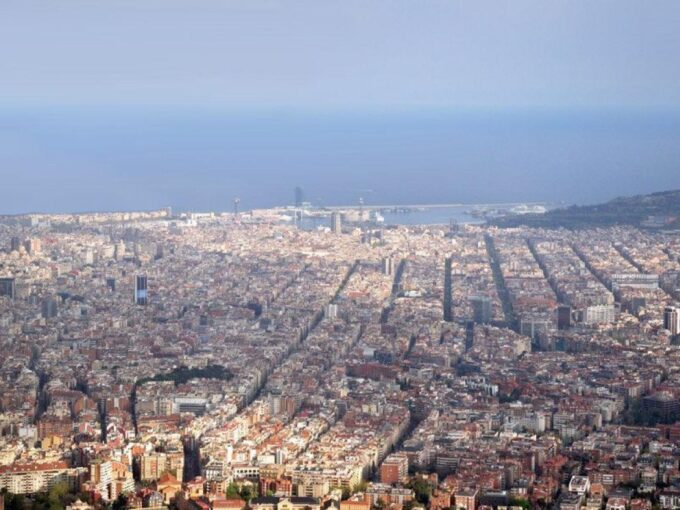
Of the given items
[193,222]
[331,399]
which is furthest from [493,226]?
[331,399]

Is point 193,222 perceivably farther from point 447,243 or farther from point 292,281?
point 292,281

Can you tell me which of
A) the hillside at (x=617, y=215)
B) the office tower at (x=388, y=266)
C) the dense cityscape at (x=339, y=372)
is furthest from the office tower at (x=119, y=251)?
the hillside at (x=617, y=215)

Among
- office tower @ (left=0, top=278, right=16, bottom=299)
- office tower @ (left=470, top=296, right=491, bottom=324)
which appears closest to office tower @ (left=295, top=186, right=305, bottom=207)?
office tower @ (left=0, top=278, right=16, bottom=299)

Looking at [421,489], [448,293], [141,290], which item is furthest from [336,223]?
[421,489]

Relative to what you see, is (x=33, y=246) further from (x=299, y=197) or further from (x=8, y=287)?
(x=299, y=197)

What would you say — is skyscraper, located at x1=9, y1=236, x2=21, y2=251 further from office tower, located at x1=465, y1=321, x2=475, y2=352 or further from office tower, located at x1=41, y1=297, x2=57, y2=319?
office tower, located at x1=465, y1=321, x2=475, y2=352

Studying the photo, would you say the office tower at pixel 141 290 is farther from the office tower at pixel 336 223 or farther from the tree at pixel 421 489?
the tree at pixel 421 489

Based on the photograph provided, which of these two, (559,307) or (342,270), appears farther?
(342,270)
